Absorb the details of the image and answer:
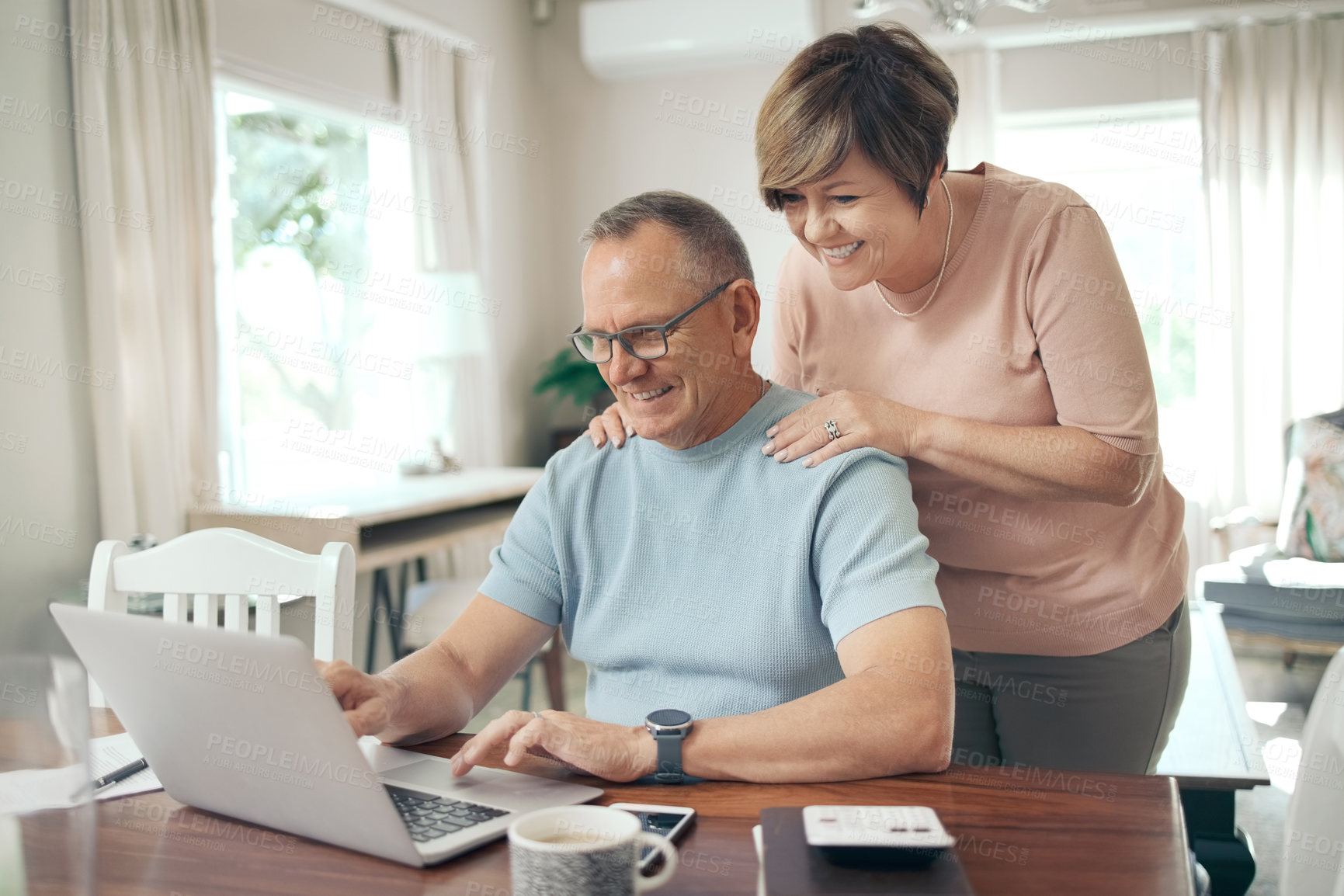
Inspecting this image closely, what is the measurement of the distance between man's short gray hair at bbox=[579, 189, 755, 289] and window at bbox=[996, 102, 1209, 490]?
14.8ft

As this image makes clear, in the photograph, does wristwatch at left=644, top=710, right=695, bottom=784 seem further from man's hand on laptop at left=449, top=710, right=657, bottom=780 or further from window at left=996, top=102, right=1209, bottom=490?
window at left=996, top=102, right=1209, bottom=490

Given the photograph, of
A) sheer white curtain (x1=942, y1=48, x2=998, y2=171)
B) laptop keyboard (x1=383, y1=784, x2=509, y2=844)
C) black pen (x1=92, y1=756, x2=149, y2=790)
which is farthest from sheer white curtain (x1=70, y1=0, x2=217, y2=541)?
sheer white curtain (x1=942, y1=48, x2=998, y2=171)

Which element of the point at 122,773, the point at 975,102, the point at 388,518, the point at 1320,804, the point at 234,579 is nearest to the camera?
the point at 1320,804

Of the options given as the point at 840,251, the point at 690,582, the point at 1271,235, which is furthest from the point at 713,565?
the point at 1271,235

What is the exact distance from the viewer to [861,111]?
4.25 ft

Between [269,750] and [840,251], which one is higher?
[840,251]

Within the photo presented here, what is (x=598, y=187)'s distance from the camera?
5887 millimetres

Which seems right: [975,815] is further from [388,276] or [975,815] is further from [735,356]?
[388,276]

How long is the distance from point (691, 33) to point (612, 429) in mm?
4116

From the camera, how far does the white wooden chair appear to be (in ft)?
4.82

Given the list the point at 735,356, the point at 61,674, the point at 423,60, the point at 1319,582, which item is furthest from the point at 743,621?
the point at 423,60

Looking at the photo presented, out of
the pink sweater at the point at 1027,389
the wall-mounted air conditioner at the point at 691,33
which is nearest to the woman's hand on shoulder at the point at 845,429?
the pink sweater at the point at 1027,389

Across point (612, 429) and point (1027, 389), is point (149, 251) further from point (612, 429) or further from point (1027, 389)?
point (1027, 389)

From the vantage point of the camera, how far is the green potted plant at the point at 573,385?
530 cm
